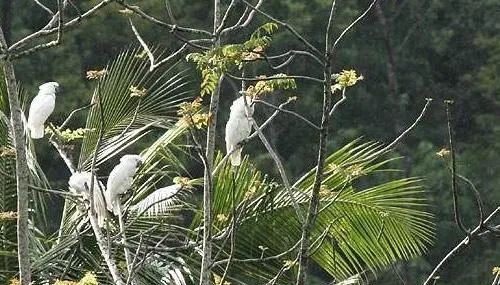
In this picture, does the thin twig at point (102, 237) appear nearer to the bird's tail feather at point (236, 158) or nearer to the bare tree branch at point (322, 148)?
the bare tree branch at point (322, 148)

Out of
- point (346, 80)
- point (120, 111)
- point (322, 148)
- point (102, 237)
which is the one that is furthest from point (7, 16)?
point (322, 148)

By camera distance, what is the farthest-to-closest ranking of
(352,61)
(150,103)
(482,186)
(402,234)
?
1. (352,61)
2. (482,186)
3. (150,103)
4. (402,234)

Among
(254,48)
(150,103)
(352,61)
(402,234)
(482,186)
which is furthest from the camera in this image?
(352,61)

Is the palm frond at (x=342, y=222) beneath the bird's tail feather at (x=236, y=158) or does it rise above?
beneath

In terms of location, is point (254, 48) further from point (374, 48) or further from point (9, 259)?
point (374, 48)

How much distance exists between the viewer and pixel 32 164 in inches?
258

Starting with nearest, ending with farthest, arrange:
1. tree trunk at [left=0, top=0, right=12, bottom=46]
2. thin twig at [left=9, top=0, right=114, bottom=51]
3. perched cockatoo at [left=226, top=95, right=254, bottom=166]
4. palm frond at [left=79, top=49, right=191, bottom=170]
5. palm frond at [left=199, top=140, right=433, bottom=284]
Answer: thin twig at [left=9, top=0, right=114, bottom=51] < perched cockatoo at [left=226, top=95, right=254, bottom=166] < palm frond at [left=199, top=140, right=433, bottom=284] < palm frond at [left=79, top=49, right=191, bottom=170] < tree trunk at [left=0, top=0, right=12, bottom=46]

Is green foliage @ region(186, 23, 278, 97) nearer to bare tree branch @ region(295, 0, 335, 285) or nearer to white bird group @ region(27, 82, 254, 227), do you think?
bare tree branch @ region(295, 0, 335, 285)

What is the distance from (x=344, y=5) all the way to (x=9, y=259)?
1254cm

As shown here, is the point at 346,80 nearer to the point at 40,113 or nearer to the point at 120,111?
the point at 40,113

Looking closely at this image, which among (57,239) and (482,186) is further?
(482,186)

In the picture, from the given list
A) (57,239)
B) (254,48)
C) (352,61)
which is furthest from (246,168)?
(352,61)

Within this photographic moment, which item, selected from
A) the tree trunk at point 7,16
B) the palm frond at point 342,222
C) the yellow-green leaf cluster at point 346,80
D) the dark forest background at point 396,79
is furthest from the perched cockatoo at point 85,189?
the tree trunk at point 7,16

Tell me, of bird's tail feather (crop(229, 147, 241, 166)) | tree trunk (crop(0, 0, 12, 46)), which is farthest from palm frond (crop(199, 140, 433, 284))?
tree trunk (crop(0, 0, 12, 46))
